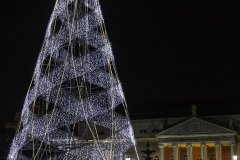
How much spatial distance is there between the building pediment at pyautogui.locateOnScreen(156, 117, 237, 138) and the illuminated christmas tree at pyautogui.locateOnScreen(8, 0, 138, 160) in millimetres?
38323

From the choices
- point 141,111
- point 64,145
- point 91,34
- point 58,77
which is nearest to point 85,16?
point 91,34

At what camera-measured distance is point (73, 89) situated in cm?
2639

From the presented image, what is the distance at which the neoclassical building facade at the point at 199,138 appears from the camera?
209 feet

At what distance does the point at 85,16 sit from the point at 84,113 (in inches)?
221

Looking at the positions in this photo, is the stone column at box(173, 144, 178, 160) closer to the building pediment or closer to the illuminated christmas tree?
the building pediment

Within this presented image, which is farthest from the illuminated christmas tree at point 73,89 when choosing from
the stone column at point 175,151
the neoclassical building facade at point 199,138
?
the stone column at point 175,151

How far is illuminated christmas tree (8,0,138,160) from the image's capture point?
1006 inches

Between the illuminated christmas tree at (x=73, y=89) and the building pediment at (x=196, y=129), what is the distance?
38.3 metres

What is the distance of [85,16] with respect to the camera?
26297 millimetres

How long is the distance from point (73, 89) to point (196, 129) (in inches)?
1611

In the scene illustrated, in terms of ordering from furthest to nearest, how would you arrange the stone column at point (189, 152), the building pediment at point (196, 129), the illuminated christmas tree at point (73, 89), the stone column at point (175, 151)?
the stone column at point (175, 151)
the stone column at point (189, 152)
the building pediment at point (196, 129)
the illuminated christmas tree at point (73, 89)

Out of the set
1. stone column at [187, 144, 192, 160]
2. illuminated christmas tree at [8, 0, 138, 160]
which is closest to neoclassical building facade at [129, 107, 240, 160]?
stone column at [187, 144, 192, 160]

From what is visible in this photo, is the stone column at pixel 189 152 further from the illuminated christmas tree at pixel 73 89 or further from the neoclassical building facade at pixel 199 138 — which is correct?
the illuminated christmas tree at pixel 73 89

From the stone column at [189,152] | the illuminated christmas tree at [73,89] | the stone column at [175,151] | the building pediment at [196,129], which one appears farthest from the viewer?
the stone column at [175,151]
